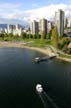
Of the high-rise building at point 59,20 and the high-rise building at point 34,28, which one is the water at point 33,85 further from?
the high-rise building at point 34,28

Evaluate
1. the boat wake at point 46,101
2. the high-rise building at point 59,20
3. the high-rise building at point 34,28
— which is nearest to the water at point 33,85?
the boat wake at point 46,101

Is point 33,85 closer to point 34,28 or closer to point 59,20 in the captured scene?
point 59,20

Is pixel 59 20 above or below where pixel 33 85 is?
above

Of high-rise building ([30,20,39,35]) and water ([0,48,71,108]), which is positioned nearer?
water ([0,48,71,108])

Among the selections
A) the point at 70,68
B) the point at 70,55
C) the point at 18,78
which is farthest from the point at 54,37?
the point at 18,78

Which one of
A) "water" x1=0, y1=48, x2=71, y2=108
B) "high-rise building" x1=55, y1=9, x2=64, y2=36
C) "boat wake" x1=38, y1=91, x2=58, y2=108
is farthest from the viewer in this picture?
"high-rise building" x1=55, y1=9, x2=64, y2=36

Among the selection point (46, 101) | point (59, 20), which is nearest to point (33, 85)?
point (46, 101)

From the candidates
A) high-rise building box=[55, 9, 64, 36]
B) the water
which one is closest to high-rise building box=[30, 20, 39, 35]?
high-rise building box=[55, 9, 64, 36]

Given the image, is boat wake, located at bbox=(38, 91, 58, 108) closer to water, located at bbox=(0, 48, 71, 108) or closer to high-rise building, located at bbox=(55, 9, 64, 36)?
water, located at bbox=(0, 48, 71, 108)

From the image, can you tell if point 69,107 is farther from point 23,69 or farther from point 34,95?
point 23,69
